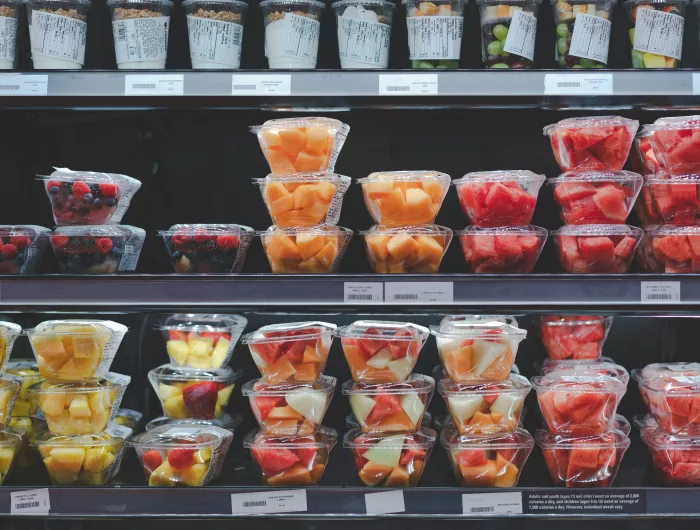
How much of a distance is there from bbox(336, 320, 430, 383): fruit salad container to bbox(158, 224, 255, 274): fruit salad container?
32cm

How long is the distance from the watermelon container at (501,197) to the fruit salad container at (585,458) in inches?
18.6

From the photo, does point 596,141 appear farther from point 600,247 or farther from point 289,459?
point 289,459

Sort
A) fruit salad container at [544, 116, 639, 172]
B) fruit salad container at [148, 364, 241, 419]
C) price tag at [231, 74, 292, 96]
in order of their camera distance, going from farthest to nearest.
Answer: fruit salad container at [148, 364, 241, 419], fruit salad container at [544, 116, 639, 172], price tag at [231, 74, 292, 96]

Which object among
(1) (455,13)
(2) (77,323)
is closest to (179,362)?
(2) (77,323)

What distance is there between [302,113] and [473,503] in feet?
3.49

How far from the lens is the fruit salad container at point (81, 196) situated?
161 cm

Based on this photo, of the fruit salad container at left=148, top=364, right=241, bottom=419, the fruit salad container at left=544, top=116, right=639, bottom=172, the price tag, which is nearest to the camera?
the price tag

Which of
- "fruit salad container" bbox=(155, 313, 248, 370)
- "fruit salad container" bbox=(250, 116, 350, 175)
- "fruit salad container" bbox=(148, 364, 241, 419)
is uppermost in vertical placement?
"fruit salad container" bbox=(250, 116, 350, 175)

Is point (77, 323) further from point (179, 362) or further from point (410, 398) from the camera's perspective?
point (410, 398)

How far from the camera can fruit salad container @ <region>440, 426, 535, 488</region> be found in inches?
59.0

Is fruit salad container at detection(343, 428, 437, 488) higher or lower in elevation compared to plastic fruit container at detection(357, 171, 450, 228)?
lower

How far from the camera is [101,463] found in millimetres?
1543

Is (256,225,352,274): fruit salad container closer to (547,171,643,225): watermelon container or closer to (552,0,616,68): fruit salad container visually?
(547,171,643,225): watermelon container

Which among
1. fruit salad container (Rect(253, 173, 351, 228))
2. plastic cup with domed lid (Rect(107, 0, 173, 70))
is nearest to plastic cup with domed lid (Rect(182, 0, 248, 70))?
plastic cup with domed lid (Rect(107, 0, 173, 70))
